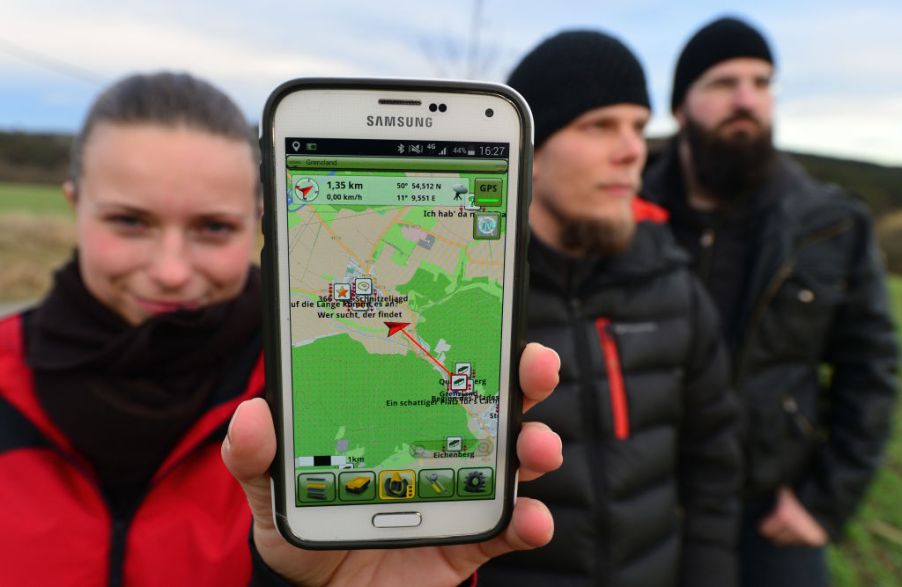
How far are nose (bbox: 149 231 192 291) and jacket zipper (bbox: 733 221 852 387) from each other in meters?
2.20

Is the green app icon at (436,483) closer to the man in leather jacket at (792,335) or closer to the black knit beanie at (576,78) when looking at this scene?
the black knit beanie at (576,78)

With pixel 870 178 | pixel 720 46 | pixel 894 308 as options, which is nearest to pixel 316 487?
pixel 720 46

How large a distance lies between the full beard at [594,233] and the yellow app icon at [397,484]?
3.30 ft

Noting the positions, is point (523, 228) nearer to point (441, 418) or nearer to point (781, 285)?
point (441, 418)

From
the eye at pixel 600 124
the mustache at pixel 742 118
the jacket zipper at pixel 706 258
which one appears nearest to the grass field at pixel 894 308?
the jacket zipper at pixel 706 258

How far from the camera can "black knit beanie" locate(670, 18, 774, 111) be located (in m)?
2.98

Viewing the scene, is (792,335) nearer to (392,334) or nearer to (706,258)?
(706,258)

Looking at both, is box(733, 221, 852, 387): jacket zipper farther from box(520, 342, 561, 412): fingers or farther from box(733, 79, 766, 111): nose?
box(520, 342, 561, 412): fingers

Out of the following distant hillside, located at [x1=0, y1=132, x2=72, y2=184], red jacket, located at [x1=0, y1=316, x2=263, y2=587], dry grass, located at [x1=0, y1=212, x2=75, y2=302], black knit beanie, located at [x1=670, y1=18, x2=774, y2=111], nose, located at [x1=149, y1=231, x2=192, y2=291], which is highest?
distant hillside, located at [x1=0, y1=132, x2=72, y2=184]

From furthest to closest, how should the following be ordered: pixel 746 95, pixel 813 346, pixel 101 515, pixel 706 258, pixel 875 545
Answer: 1. pixel 875 545
2. pixel 746 95
3. pixel 706 258
4. pixel 813 346
5. pixel 101 515

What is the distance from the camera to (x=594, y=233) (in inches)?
76.4

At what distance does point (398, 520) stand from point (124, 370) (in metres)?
0.84

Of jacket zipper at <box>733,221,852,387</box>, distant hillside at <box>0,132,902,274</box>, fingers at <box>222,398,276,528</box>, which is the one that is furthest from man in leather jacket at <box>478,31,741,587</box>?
distant hillside at <box>0,132,902,274</box>

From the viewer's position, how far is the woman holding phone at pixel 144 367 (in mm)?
1406
